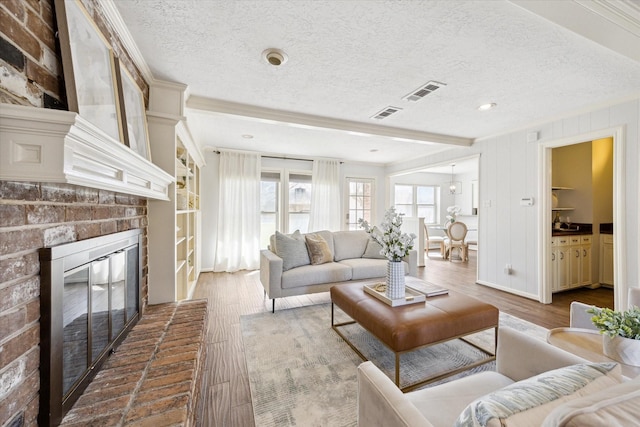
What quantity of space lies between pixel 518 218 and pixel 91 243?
4.49m

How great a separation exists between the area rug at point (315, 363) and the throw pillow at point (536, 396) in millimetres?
1094

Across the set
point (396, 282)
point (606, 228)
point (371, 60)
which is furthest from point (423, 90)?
point (606, 228)

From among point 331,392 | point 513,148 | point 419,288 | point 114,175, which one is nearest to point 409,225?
point 513,148

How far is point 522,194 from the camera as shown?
3.48 meters

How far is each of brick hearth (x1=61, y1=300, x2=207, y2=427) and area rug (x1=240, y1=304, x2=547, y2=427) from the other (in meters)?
0.48

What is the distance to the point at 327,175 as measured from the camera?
5.60 metres

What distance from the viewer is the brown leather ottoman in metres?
1.61

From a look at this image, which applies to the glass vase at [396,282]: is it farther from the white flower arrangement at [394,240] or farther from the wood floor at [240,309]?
the wood floor at [240,309]

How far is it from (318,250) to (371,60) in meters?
2.22

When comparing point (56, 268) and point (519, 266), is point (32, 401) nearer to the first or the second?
point (56, 268)

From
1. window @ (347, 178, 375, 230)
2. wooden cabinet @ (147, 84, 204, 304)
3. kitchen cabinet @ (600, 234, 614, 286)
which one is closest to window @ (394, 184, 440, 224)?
window @ (347, 178, 375, 230)

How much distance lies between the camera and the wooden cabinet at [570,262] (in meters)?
3.49

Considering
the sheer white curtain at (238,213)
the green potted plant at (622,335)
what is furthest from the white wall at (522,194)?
the sheer white curtain at (238,213)

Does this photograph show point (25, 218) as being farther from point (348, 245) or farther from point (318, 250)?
point (348, 245)
